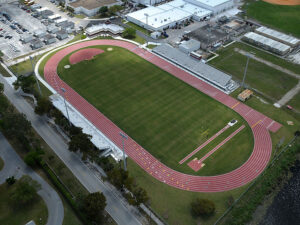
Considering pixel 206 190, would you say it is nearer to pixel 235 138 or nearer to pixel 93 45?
pixel 235 138

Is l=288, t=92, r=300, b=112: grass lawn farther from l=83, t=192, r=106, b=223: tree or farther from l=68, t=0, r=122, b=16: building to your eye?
l=68, t=0, r=122, b=16: building

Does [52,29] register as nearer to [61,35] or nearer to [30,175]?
[61,35]

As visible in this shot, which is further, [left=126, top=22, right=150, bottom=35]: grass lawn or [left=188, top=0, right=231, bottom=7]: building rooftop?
[left=188, top=0, right=231, bottom=7]: building rooftop

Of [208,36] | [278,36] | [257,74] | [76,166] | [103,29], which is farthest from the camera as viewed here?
[103,29]

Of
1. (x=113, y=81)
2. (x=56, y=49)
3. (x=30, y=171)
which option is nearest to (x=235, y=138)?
(x=113, y=81)

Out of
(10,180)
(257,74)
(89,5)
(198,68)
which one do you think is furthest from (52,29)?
(257,74)

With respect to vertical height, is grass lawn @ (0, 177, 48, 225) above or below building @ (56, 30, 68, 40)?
below

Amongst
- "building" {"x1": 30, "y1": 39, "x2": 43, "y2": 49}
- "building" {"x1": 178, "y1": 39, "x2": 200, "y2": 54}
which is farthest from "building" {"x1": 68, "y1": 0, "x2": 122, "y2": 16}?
"building" {"x1": 178, "y1": 39, "x2": 200, "y2": 54}
